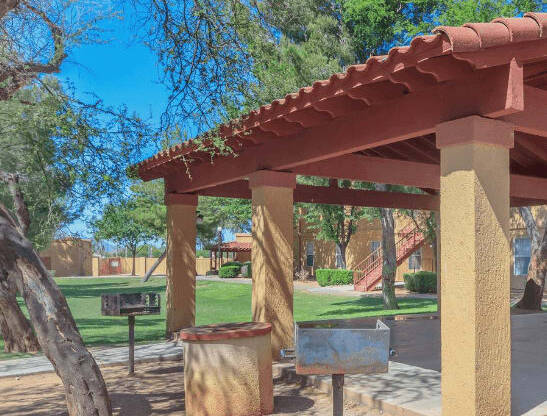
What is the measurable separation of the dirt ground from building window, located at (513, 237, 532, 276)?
1857 centimetres

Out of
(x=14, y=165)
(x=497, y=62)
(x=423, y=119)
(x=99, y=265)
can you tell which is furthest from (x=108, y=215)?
(x=99, y=265)

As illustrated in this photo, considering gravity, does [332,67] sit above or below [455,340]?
above

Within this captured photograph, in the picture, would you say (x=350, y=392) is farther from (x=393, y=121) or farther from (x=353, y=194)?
(x=353, y=194)

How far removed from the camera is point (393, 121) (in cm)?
523

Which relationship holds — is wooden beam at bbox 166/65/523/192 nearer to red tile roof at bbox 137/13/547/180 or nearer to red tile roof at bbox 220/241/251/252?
red tile roof at bbox 137/13/547/180

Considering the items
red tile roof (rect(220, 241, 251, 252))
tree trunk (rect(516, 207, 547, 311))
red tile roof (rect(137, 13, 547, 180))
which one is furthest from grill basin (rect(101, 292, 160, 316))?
red tile roof (rect(220, 241, 251, 252))

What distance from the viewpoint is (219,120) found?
696 centimetres

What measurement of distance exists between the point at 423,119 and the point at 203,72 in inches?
124

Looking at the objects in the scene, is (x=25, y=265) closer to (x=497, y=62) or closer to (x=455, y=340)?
(x=455, y=340)

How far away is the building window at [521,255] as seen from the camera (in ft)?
73.6

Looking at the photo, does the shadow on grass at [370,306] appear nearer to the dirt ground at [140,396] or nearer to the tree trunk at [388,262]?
the tree trunk at [388,262]

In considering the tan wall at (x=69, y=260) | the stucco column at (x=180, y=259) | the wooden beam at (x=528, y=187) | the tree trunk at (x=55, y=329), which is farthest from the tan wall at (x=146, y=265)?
the tree trunk at (x=55, y=329)

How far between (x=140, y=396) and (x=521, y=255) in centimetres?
1994

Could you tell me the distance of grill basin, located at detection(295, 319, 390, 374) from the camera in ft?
11.9
